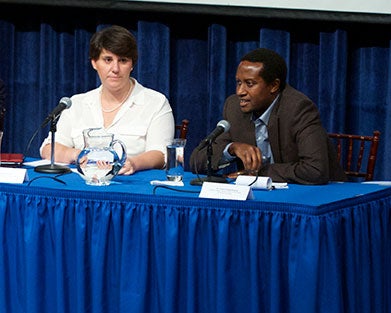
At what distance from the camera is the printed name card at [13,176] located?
9.63 ft

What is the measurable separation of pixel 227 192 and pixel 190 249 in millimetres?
201

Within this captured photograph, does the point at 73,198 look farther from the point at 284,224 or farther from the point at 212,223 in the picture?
the point at 284,224

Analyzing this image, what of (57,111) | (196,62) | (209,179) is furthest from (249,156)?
(196,62)

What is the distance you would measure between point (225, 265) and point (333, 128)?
222cm

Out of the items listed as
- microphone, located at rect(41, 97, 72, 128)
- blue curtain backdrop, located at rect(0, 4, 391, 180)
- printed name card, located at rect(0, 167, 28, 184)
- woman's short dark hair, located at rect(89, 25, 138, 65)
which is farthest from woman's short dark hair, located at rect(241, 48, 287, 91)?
blue curtain backdrop, located at rect(0, 4, 391, 180)

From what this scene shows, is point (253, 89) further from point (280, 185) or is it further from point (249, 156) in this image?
point (280, 185)

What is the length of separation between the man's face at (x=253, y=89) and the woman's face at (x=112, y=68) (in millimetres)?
543

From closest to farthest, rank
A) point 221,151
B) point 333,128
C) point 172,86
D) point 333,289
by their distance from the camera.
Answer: point 333,289
point 221,151
point 333,128
point 172,86

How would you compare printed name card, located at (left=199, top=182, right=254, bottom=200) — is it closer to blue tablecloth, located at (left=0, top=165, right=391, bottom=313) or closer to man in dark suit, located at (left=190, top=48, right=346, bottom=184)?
blue tablecloth, located at (left=0, top=165, right=391, bottom=313)

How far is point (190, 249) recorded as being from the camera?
265 cm

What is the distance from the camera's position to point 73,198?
9.21ft

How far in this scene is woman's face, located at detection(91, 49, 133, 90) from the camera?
3.62 metres

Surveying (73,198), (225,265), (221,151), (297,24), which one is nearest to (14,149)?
(297,24)

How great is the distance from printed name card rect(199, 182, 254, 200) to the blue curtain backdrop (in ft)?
6.94
